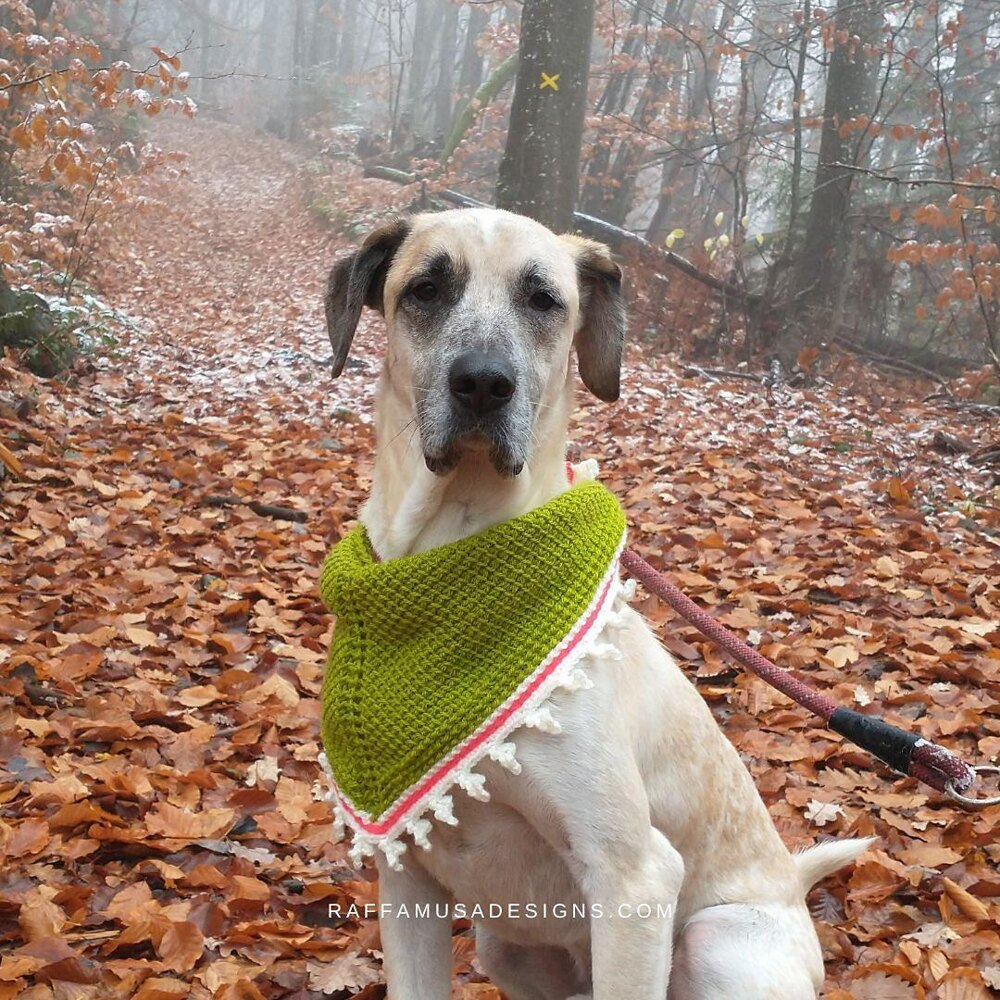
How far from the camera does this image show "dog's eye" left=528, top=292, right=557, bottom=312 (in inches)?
106

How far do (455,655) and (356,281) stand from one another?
125 centimetres

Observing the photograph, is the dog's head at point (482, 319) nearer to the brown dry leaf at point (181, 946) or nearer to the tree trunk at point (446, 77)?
the brown dry leaf at point (181, 946)

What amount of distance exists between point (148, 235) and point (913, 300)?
15.4 meters

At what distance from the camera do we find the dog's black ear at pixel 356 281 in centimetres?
288

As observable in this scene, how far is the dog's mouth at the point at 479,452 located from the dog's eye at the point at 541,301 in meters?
0.46

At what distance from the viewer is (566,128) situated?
1048 cm

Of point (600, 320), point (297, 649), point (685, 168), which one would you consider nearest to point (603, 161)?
point (685, 168)

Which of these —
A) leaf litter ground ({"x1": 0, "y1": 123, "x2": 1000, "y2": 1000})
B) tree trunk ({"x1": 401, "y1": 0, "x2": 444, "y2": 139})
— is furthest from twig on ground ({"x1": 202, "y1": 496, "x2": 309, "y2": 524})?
tree trunk ({"x1": 401, "y1": 0, "x2": 444, "y2": 139})

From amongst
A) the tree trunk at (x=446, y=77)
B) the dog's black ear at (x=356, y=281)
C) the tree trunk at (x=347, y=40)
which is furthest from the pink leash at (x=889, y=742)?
the tree trunk at (x=347, y=40)

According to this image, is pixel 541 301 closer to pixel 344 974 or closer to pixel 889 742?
pixel 889 742

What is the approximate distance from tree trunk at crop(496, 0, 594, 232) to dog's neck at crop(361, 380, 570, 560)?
324 inches

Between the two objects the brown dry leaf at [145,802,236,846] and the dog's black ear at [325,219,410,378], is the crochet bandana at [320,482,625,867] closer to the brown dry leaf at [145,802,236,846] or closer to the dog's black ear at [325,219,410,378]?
the dog's black ear at [325,219,410,378]

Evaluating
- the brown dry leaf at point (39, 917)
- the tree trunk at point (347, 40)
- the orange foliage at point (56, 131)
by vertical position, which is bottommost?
the brown dry leaf at point (39, 917)

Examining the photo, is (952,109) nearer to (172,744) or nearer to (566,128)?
(566,128)
